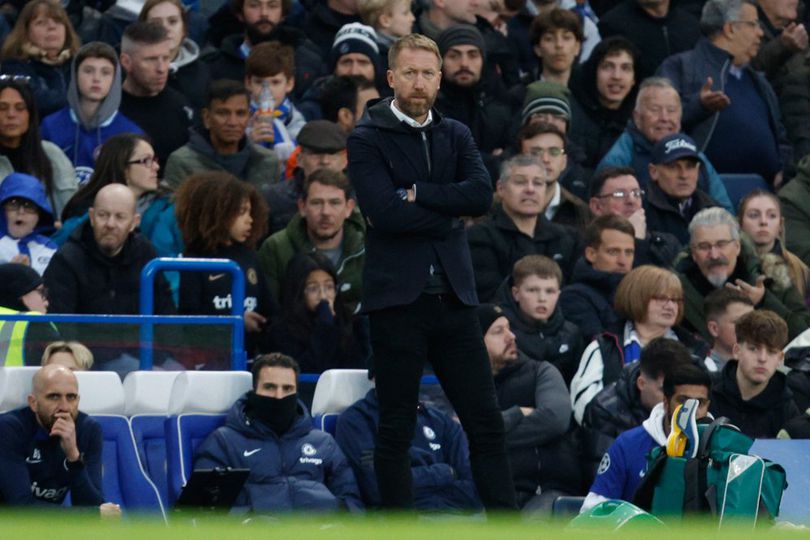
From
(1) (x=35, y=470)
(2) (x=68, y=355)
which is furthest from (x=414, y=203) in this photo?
(2) (x=68, y=355)

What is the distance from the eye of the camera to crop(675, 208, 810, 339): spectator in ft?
43.8

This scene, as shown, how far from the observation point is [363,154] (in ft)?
29.3

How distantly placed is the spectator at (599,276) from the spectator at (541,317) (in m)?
0.31

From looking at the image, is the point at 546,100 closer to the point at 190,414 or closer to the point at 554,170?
the point at 554,170

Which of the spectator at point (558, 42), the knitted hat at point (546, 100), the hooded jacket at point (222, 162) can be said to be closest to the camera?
the hooded jacket at point (222, 162)

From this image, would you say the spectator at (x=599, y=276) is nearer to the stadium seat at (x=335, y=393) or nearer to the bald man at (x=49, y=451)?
the stadium seat at (x=335, y=393)

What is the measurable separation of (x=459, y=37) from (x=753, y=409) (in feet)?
13.6

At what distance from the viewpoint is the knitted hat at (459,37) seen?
14781 mm

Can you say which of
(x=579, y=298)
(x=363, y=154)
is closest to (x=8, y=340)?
(x=363, y=154)

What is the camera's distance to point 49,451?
10250 millimetres

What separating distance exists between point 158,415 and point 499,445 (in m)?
2.72

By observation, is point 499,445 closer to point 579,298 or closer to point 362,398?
point 362,398

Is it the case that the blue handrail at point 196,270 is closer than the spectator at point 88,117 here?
Yes

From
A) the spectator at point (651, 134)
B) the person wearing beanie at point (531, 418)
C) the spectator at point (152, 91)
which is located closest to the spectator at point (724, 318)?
the person wearing beanie at point (531, 418)
